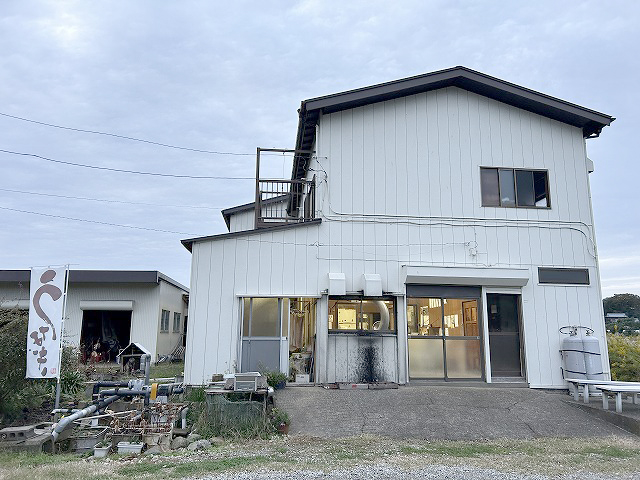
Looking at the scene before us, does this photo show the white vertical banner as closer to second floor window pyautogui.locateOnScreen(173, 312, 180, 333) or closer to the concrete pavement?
the concrete pavement

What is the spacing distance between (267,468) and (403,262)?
20.9ft

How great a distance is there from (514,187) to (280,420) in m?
8.15

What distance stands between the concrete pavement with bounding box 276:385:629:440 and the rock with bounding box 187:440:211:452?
145 centimetres

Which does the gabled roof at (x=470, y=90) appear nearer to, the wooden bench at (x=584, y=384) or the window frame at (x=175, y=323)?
the wooden bench at (x=584, y=384)

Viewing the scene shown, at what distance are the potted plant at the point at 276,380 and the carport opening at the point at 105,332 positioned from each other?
12.7 m

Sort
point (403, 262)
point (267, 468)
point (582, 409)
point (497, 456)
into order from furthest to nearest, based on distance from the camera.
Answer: point (403, 262) < point (582, 409) < point (497, 456) < point (267, 468)

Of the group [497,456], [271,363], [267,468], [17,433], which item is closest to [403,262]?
[271,363]

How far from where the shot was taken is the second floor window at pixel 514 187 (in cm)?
1204

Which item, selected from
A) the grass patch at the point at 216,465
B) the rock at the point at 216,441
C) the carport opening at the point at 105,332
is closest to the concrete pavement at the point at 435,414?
the rock at the point at 216,441

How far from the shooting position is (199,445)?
288 inches

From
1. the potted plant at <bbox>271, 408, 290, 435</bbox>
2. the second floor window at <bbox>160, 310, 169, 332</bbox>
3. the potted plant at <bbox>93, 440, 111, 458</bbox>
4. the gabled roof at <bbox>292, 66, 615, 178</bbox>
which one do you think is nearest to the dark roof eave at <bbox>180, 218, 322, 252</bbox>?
the gabled roof at <bbox>292, 66, 615, 178</bbox>

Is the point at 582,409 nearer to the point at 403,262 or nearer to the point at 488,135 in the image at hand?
the point at 403,262

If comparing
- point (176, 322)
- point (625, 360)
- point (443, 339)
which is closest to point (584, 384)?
point (443, 339)

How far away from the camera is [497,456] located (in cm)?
682
